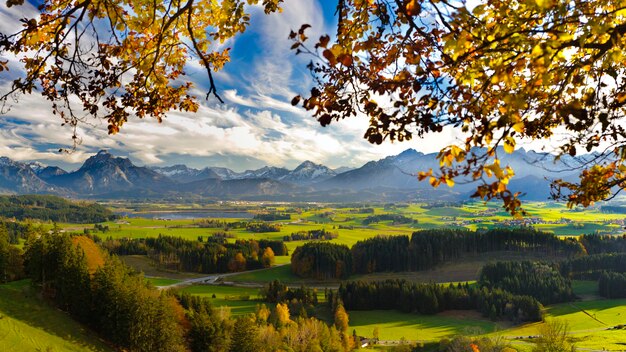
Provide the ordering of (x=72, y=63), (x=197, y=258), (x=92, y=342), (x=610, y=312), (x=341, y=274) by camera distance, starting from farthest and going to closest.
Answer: (x=197, y=258)
(x=341, y=274)
(x=610, y=312)
(x=92, y=342)
(x=72, y=63)

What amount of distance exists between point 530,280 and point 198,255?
106 metres

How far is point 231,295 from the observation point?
9138 cm

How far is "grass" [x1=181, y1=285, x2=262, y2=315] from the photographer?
265 ft

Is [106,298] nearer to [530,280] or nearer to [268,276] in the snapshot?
[268,276]

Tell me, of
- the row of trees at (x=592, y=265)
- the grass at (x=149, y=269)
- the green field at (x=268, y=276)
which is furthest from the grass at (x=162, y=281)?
the row of trees at (x=592, y=265)

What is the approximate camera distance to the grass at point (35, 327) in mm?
35112

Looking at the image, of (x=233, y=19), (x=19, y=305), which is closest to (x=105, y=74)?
(x=233, y=19)

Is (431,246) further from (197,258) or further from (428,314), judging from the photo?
(197,258)

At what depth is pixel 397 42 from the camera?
537 centimetres

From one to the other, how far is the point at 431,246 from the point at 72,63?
136411 millimetres

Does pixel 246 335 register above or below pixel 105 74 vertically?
below

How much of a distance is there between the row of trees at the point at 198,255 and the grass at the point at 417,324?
2232 inches

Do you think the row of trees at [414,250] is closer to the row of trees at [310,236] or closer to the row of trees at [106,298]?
the row of trees at [310,236]

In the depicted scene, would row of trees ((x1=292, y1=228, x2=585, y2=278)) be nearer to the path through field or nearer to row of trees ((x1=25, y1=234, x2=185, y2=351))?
the path through field
